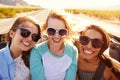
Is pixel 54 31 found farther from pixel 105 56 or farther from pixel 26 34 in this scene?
pixel 105 56

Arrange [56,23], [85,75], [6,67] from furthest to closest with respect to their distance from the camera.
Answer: [56,23] < [85,75] < [6,67]

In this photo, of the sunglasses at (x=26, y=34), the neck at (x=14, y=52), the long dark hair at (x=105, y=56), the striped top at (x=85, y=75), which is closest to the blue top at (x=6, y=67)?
the neck at (x=14, y=52)

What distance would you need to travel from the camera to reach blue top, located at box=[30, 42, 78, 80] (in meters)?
4.49

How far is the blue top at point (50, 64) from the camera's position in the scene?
449 centimetres

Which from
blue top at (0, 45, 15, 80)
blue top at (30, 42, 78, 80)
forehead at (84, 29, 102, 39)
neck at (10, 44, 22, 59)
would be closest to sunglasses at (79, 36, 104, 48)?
forehead at (84, 29, 102, 39)

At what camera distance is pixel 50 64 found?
459cm

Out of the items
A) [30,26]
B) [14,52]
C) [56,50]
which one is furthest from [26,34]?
[56,50]

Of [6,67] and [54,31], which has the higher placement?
[54,31]

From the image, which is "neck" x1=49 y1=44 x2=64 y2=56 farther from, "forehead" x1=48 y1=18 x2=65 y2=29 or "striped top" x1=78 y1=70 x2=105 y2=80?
"striped top" x1=78 y1=70 x2=105 y2=80

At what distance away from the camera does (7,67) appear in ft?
14.5

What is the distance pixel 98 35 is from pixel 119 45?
1.73 meters

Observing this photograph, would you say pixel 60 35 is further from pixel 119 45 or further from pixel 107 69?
pixel 119 45

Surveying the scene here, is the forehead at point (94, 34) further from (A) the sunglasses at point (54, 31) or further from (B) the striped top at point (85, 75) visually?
(B) the striped top at point (85, 75)

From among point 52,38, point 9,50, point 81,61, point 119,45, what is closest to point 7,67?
point 9,50
